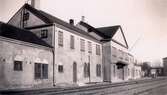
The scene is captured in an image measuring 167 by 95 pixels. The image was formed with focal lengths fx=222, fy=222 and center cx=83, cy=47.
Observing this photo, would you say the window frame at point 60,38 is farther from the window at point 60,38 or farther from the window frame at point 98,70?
the window frame at point 98,70

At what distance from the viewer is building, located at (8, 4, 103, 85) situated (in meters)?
26.5

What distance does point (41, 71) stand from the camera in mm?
23750

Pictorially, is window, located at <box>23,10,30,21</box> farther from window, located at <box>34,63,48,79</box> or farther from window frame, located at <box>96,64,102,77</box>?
window frame, located at <box>96,64,102,77</box>

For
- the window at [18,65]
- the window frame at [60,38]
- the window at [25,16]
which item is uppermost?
the window at [25,16]

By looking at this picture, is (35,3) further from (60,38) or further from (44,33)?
(60,38)

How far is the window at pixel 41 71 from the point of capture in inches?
907

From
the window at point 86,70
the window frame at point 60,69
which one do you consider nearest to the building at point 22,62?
the window frame at point 60,69

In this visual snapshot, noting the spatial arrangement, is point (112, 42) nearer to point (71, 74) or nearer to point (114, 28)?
point (114, 28)

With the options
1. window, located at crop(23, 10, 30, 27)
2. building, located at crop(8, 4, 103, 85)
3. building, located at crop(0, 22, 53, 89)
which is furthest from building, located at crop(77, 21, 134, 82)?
building, located at crop(0, 22, 53, 89)

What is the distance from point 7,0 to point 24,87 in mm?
12549

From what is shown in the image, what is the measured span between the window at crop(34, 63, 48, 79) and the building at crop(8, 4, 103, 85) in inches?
52.4

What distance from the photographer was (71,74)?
2900 cm

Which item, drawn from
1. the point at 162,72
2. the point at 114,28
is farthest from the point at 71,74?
the point at 162,72

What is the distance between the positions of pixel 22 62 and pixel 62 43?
7.80m
